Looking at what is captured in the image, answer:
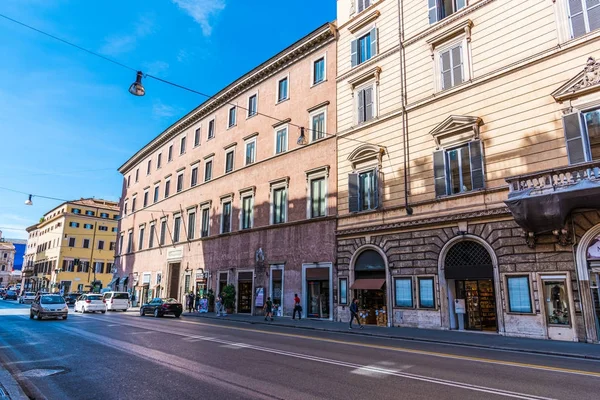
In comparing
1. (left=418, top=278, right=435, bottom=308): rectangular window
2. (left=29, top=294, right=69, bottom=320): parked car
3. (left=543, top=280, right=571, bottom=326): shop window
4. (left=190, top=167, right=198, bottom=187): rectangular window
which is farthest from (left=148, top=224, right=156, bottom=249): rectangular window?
(left=543, top=280, right=571, bottom=326): shop window

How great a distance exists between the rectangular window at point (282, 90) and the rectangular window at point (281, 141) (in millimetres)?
2547

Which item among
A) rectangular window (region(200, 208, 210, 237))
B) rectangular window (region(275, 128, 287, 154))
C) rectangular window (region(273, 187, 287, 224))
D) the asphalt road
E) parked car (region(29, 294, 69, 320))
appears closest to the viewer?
the asphalt road

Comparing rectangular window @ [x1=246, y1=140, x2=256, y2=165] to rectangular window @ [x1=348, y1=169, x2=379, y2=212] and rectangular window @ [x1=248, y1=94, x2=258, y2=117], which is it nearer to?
rectangular window @ [x1=248, y1=94, x2=258, y2=117]

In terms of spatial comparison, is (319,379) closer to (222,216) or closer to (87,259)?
(222,216)

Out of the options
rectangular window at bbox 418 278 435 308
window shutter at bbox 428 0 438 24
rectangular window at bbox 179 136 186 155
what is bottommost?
rectangular window at bbox 418 278 435 308

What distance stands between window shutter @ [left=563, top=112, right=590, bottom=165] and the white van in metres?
37.1

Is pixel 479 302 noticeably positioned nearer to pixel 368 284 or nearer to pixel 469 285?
pixel 469 285

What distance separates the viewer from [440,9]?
68.1 feet

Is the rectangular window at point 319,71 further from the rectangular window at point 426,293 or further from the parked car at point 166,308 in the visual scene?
the parked car at point 166,308

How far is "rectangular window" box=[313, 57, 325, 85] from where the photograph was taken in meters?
27.5

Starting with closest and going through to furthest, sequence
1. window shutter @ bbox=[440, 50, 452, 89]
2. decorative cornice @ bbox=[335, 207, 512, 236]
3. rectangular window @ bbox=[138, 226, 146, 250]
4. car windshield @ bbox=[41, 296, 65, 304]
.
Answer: decorative cornice @ bbox=[335, 207, 512, 236], window shutter @ bbox=[440, 50, 452, 89], car windshield @ bbox=[41, 296, 65, 304], rectangular window @ bbox=[138, 226, 146, 250]

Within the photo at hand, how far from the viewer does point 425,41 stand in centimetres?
2091

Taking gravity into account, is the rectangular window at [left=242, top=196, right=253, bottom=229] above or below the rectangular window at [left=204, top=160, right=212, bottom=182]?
below

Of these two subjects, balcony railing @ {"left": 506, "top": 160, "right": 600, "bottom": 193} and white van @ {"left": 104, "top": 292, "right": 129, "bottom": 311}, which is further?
white van @ {"left": 104, "top": 292, "right": 129, "bottom": 311}
